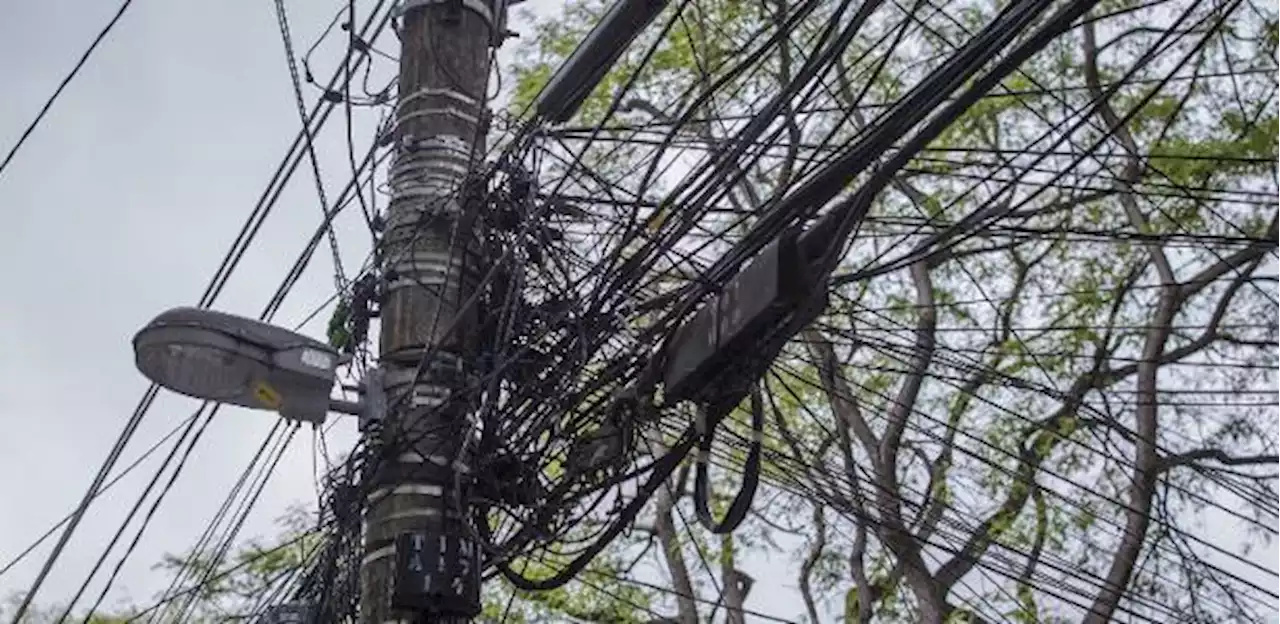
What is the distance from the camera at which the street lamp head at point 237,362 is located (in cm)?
465

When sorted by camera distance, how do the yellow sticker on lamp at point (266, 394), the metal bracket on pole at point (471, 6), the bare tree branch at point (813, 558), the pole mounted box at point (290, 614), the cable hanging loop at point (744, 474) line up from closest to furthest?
the cable hanging loop at point (744, 474), the yellow sticker on lamp at point (266, 394), the pole mounted box at point (290, 614), the metal bracket on pole at point (471, 6), the bare tree branch at point (813, 558)

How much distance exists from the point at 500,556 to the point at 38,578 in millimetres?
1988

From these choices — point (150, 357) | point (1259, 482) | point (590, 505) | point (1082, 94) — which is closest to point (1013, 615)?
point (1259, 482)

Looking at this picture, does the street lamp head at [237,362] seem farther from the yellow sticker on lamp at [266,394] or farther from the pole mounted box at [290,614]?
the pole mounted box at [290,614]

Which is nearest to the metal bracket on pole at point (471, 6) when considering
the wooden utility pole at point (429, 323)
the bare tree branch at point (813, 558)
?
the wooden utility pole at point (429, 323)

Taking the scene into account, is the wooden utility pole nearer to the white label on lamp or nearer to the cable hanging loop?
the white label on lamp

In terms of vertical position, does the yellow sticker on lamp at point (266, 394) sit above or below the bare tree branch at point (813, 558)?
below

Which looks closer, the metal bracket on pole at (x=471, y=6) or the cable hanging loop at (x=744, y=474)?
the cable hanging loop at (x=744, y=474)

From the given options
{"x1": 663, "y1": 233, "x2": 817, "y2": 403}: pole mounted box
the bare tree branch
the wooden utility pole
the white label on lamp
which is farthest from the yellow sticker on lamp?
the bare tree branch

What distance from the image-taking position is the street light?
465 cm

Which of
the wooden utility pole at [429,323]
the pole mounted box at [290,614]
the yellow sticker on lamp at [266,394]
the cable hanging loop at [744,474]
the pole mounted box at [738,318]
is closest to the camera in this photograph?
the pole mounted box at [738,318]

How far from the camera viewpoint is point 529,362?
504 centimetres

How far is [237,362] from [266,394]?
13cm

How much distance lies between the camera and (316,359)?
480cm
